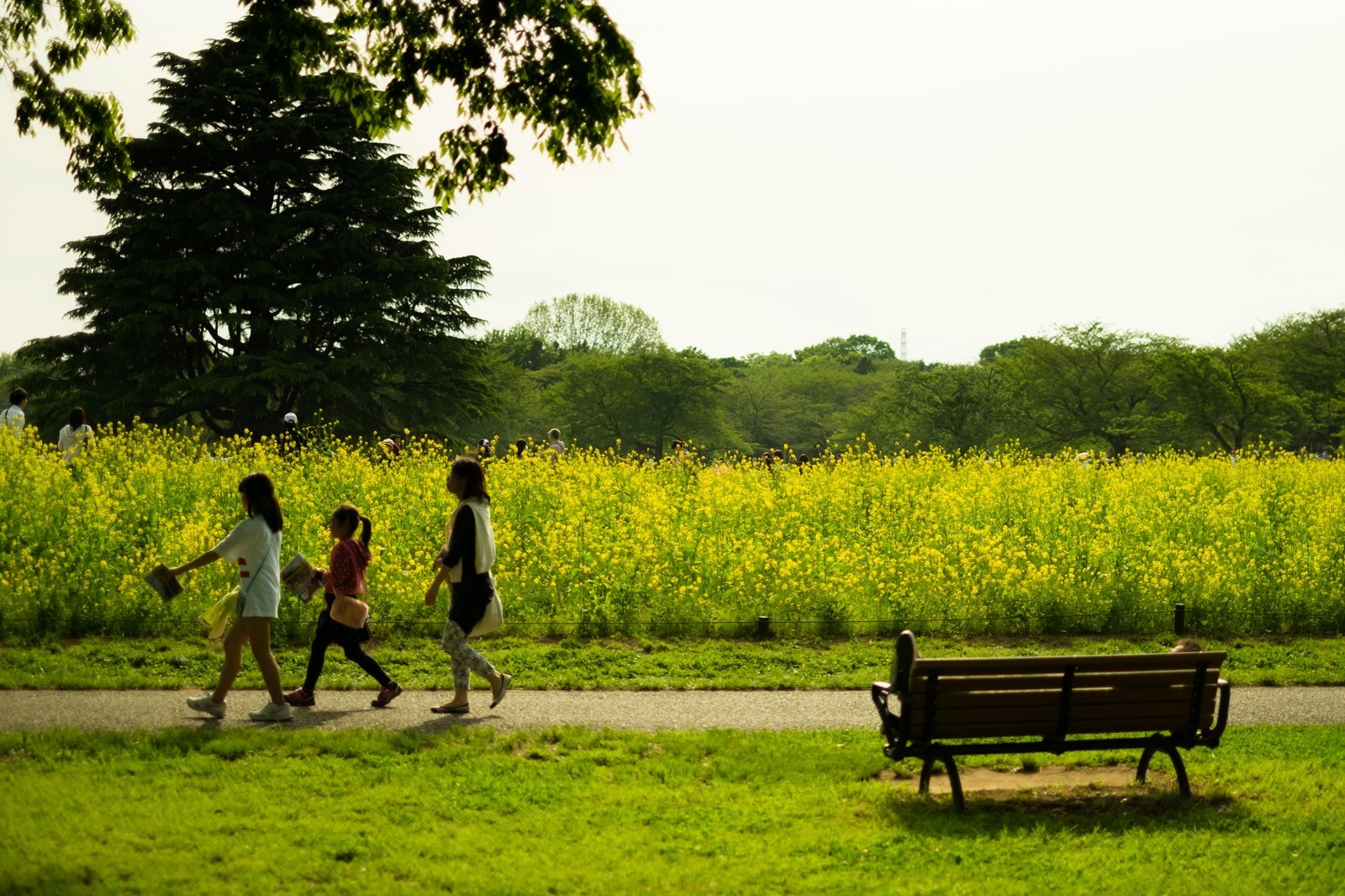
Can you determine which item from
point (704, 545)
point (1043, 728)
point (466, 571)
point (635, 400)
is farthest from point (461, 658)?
point (635, 400)

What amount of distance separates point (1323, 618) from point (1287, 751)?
21.0ft

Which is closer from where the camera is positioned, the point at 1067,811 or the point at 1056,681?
the point at 1067,811

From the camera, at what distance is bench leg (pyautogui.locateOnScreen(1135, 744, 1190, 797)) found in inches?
274

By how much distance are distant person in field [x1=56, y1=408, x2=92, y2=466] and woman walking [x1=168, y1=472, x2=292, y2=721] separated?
11347 mm

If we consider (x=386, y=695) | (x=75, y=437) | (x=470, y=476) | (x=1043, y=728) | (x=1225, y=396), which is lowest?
(x=386, y=695)

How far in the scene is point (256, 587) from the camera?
793 cm

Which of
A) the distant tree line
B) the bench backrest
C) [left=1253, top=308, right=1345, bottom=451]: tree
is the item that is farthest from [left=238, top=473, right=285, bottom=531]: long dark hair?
[left=1253, top=308, right=1345, bottom=451]: tree

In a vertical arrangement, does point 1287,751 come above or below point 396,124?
below

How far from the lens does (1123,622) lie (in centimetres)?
1314

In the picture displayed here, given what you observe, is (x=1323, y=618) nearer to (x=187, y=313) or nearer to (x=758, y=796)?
(x=758, y=796)

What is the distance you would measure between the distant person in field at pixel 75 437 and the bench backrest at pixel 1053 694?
49.5 ft

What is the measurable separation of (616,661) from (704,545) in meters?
3.99

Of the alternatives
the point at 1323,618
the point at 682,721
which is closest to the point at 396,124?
the point at 682,721

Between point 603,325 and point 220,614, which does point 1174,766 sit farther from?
point 603,325
